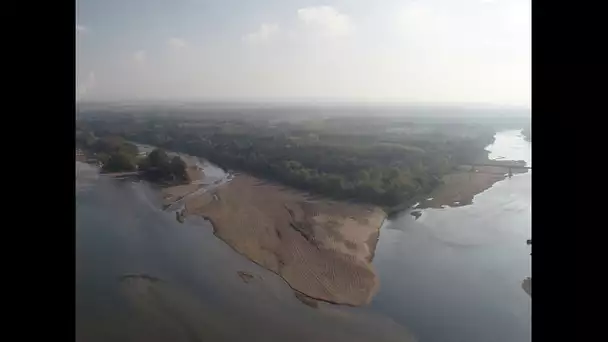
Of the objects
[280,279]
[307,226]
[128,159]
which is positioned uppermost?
[128,159]

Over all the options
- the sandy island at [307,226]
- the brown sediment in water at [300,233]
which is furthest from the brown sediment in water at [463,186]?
the brown sediment in water at [300,233]

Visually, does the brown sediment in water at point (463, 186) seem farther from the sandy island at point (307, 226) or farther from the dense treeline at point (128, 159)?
the dense treeline at point (128, 159)

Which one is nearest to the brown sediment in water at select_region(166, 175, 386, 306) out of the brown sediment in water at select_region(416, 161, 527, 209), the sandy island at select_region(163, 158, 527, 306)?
the sandy island at select_region(163, 158, 527, 306)

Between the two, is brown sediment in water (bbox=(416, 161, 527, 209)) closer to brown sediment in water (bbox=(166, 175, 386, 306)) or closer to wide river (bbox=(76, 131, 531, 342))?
wide river (bbox=(76, 131, 531, 342))

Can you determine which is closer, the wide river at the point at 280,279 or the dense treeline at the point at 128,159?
the wide river at the point at 280,279

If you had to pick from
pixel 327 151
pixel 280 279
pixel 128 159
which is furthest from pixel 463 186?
pixel 128 159

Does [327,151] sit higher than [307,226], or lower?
higher

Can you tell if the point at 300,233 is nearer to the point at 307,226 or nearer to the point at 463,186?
the point at 307,226
